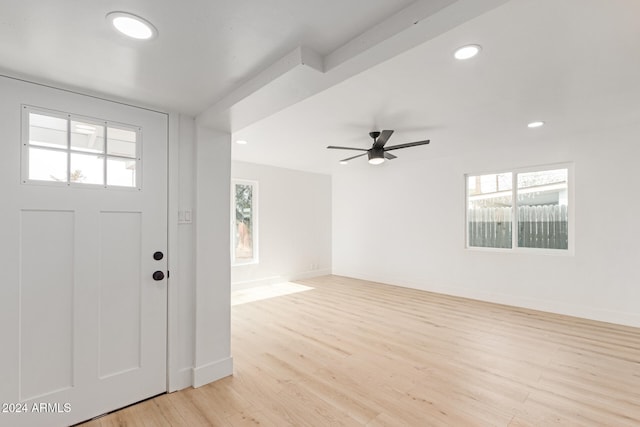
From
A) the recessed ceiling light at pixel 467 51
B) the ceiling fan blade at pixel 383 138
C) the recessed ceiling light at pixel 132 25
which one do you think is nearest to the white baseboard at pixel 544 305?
the ceiling fan blade at pixel 383 138

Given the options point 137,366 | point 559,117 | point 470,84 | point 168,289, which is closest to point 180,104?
point 168,289

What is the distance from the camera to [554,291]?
429 cm

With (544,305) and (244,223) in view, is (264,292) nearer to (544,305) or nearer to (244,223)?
(244,223)

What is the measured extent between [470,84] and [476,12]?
60.7 inches

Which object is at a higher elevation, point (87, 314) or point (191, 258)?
point (191, 258)

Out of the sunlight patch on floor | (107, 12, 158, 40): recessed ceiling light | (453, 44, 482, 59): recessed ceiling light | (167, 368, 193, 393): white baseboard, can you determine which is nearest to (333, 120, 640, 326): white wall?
the sunlight patch on floor

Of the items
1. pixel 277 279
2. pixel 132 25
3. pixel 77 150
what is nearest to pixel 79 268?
pixel 77 150

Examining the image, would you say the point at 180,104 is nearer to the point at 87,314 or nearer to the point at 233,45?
the point at 233,45

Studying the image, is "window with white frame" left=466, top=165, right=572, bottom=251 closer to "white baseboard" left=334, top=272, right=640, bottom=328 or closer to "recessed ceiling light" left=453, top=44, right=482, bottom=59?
"white baseboard" left=334, top=272, right=640, bottom=328

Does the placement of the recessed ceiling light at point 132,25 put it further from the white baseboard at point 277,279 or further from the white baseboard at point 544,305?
the white baseboard at point 544,305

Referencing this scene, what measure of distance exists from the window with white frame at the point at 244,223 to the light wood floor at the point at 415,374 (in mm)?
1761

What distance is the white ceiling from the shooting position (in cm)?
132

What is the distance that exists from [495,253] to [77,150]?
5417 millimetres

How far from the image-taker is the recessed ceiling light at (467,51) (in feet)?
6.53
